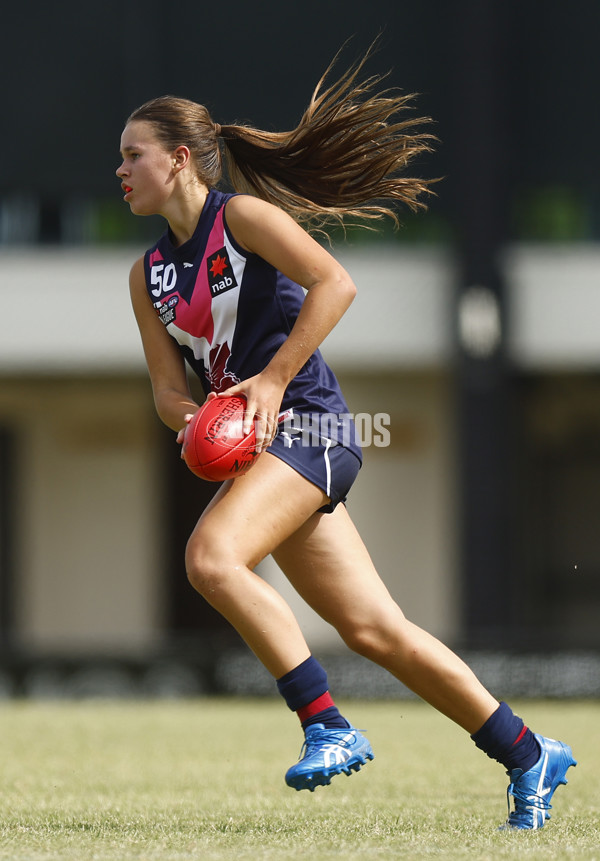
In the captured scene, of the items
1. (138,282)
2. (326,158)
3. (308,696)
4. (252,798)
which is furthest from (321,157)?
(252,798)

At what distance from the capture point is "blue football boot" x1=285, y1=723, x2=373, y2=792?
10.5 ft

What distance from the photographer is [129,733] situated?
726 centimetres

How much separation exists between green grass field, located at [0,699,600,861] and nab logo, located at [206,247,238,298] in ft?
4.64

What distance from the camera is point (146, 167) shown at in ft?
11.8

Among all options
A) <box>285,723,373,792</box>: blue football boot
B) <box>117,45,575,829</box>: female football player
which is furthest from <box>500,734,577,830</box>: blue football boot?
<box>285,723,373,792</box>: blue football boot

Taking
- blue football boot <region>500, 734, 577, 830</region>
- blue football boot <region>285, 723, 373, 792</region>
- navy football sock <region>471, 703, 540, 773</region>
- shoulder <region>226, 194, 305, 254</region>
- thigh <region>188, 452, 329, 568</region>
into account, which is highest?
shoulder <region>226, 194, 305, 254</region>

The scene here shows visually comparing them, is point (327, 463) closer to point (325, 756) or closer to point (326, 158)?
point (325, 756)

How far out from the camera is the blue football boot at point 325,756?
3.19 meters

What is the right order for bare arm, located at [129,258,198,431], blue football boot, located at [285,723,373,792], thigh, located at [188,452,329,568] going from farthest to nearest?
bare arm, located at [129,258,198,431]
thigh, located at [188,452,329,568]
blue football boot, located at [285,723,373,792]

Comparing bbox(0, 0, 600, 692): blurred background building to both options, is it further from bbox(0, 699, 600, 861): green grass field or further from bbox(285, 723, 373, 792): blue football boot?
bbox(285, 723, 373, 792): blue football boot

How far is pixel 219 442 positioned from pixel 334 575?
481 mm

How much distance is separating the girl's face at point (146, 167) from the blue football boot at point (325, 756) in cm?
146

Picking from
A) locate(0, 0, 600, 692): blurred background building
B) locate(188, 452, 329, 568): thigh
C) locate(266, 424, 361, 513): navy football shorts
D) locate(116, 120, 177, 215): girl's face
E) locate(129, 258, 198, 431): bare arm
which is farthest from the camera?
locate(0, 0, 600, 692): blurred background building

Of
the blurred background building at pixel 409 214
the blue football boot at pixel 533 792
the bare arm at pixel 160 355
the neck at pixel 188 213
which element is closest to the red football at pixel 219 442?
the bare arm at pixel 160 355
